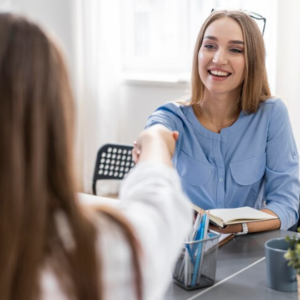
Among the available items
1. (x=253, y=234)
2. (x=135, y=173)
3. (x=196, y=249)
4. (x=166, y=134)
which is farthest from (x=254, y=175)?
(x=135, y=173)

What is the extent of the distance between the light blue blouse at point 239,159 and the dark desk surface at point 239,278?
0.39m

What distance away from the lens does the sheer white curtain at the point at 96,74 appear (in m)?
4.52

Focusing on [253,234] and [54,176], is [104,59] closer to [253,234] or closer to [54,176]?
[253,234]

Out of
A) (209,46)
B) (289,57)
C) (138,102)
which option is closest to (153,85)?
(138,102)

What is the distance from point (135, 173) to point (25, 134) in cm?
Answer: 22

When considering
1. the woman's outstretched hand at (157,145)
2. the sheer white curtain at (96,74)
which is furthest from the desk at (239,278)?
the sheer white curtain at (96,74)

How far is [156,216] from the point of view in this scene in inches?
31.0

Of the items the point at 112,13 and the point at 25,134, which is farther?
the point at 112,13

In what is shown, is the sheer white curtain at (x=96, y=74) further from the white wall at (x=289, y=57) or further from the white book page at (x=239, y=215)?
the white book page at (x=239, y=215)

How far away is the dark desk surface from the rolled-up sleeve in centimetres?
33

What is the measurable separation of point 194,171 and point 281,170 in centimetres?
30

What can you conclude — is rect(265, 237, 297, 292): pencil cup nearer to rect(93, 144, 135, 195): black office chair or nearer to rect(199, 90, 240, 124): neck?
rect(199, 90, 240, 124): neck

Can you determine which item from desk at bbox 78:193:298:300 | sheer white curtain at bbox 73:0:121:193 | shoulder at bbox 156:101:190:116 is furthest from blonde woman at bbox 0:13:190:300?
sheer white curtain at bbox 73:0:121:193

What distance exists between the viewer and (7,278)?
0.67 meters
